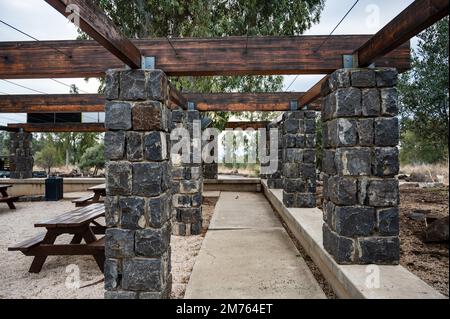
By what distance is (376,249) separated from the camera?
9.75ft

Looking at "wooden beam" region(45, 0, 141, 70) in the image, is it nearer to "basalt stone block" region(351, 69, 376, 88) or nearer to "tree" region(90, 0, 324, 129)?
"basalt stone block" region(351, 69, 376, 88)

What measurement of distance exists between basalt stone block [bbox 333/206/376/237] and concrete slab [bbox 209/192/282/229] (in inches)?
128

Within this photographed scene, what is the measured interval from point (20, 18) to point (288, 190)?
5.19 m

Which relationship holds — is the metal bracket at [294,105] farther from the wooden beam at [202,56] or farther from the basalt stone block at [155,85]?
the basalt stone block at [155,85]

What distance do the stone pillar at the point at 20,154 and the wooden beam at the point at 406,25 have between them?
1316 centimetres

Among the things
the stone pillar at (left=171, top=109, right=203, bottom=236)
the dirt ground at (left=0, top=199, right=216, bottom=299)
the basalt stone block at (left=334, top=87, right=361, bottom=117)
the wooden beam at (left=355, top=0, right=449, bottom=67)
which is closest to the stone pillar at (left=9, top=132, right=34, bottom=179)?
the dirt ground at (left=0, top=199, right=216, bottom=299)

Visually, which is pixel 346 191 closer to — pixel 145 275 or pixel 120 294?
pixel 145 275

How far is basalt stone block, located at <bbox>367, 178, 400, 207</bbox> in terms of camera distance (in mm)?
2980

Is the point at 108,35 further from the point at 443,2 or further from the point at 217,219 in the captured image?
the point at 217,219

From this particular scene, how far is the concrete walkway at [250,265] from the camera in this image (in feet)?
10.5

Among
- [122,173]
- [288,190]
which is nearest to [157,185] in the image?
[122,173]

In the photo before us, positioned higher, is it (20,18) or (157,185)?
(20,18)

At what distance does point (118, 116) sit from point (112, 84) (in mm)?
338

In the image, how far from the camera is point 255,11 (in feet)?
28.2
